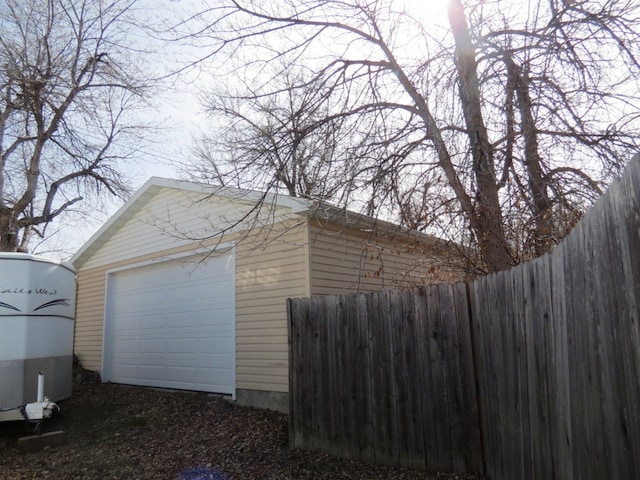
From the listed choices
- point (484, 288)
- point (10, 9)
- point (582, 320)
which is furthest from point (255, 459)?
point (10, 9)

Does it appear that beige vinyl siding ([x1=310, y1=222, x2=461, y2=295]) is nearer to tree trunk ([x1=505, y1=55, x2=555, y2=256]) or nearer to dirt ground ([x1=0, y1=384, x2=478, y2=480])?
tree trunk ([x1=505, y1=55, x2=555, y2=256])

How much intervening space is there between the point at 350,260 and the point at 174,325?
161 inches

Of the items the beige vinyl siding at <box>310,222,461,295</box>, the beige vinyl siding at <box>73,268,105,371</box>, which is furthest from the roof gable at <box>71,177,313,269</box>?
the beige vinyl siding at <box>310,222,461,295</box>

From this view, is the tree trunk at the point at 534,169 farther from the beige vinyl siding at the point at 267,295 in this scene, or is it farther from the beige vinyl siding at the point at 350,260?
the beige vinyl siding at the point at 267,295

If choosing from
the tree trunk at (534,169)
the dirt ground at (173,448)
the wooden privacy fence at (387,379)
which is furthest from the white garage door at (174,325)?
the tree trunk at (534,169)

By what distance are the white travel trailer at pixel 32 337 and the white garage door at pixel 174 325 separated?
7.21 feet

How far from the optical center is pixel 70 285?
29.2ft

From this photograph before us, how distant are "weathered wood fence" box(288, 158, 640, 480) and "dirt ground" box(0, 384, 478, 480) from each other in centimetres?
39

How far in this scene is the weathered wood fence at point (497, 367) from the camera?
7.02ft

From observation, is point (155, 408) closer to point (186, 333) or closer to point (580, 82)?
point (186, 333)

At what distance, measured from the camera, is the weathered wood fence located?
214 cm

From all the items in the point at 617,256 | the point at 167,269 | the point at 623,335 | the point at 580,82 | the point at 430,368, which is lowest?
the point at 430,368

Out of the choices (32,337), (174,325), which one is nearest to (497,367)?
(32,337)

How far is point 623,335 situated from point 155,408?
8395 mm
